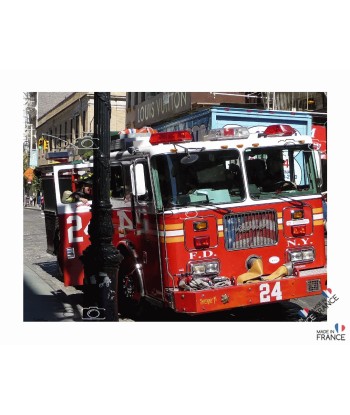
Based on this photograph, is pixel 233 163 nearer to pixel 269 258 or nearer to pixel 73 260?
pixel 269 258

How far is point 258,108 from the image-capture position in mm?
9992

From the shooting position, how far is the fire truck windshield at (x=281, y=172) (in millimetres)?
7035

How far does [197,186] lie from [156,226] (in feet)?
2.21

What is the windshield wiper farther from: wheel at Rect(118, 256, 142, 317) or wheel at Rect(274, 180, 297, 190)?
wheel at Rect(118, 256, 142, 317)

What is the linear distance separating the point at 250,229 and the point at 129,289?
1.88 m

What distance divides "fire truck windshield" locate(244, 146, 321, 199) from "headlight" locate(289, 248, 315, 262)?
691mm

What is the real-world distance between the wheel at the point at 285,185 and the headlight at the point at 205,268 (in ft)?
4.14

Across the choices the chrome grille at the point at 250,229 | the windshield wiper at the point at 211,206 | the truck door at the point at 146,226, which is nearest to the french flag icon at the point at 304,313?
the chrome grille at the point at 250,229

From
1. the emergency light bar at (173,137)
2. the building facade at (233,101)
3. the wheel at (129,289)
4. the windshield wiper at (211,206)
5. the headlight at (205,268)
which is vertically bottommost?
the wheel at (129,289)

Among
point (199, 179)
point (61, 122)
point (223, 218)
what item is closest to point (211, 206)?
point (223, 218)

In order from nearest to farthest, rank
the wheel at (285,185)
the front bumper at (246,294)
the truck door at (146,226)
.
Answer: the front bumper at (246,294) < the truck door at (146,226) < the wheel at (285,185)
